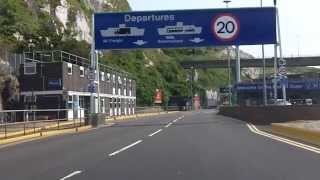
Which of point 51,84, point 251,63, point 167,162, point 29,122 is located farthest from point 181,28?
point 251,63

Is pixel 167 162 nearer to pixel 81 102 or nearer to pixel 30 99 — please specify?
pixel 30 99

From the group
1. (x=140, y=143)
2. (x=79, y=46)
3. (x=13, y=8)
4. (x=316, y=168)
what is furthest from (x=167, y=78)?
(x=316, y=168)

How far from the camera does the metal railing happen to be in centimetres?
3444

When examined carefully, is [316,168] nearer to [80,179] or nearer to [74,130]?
[80,179]

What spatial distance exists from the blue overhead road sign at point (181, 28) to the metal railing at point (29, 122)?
7.21 metres

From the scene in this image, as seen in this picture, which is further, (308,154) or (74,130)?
(74,130)

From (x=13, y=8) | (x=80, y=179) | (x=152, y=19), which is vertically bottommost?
(x=80, y=179)

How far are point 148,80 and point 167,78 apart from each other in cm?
1840

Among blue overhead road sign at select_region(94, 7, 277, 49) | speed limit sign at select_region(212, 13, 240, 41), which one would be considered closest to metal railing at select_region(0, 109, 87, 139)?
blue overhead road sign at select_region(94, 7, 277, 49)

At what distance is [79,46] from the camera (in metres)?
94.4

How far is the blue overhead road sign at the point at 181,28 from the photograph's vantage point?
168 feet

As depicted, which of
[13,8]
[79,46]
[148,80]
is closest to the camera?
[13,8]

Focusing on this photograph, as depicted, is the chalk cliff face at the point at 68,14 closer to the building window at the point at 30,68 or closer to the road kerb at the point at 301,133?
the building window at the point at 30,68

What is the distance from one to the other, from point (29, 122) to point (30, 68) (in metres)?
26.9
